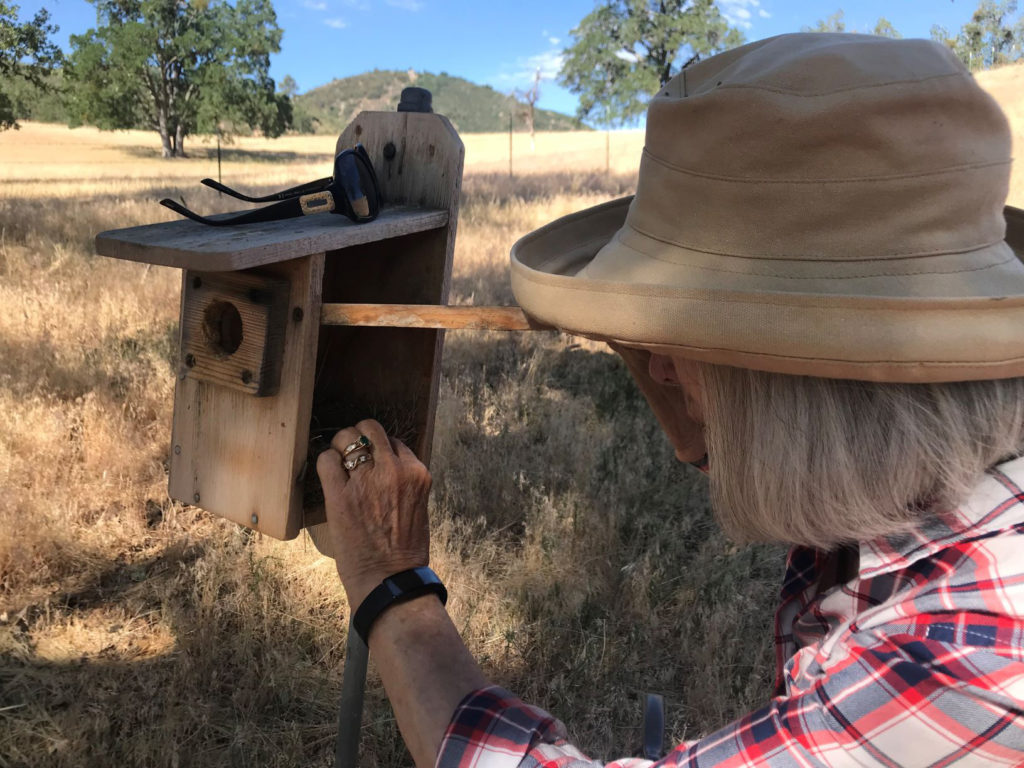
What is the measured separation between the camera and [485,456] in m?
3.92

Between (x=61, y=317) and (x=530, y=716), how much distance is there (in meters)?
5.27

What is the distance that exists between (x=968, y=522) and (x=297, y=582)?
2.54 meters

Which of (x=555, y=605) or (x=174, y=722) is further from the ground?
(x=555, y=605)

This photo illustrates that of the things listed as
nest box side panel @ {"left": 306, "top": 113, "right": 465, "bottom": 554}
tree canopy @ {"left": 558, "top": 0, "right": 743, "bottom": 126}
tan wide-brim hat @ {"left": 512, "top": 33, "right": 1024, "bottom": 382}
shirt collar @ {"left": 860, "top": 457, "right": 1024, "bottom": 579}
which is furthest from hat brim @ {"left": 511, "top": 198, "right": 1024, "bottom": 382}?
tree canopy @ {"left": 558, "top": 0, "right": 743, "bottom": 126}

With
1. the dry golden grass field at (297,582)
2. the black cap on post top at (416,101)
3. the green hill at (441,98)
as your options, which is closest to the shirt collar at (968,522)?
the black cap on post top at (416,101)

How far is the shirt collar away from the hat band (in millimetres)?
308

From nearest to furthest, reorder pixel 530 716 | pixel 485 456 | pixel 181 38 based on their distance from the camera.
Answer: pixel 530 716, pixel 485 456, pixel 181 38

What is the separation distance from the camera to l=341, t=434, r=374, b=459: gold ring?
147 centimetres

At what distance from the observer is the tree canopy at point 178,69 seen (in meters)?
20.3

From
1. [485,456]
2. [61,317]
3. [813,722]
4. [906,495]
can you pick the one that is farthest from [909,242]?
[61,317]

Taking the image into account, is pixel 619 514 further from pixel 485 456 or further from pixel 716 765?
pixel 716 765

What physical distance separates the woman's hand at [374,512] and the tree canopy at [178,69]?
12.6 metres

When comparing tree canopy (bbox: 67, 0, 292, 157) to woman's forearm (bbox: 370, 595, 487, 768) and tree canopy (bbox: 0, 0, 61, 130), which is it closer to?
tree canopy (bbox: 0, 0, 61, 130)

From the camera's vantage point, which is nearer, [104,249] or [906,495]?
[906,495]
